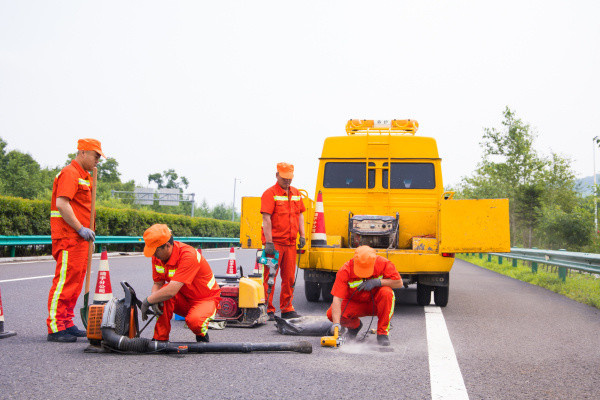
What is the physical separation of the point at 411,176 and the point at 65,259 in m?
6.09

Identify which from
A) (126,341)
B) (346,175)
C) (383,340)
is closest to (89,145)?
(126,341)

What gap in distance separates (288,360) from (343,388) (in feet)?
3.28

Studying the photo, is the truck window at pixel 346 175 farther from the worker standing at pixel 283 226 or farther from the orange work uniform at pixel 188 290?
the orange work uniform at pixel 188 290

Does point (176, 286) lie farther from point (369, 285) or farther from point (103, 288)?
point (369, 285)

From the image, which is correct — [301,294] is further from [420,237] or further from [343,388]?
[343,388]

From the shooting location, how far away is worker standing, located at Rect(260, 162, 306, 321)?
24.2 ft

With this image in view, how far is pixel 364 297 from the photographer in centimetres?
604

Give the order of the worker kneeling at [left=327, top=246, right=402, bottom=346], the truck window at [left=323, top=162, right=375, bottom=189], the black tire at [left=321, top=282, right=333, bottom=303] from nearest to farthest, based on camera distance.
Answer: the worker kneeling at [left=327, top=246, right=402, bottom=346], the black tire at [left=321, top=282, right=333, bottom=303], the truck window at [left=323, top=162, right=375, bottom=189]

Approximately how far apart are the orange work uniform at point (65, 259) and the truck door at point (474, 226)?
4.83 meters

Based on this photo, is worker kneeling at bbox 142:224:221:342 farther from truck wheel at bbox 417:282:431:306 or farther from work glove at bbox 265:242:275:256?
truck wheel at bbox 417:282:431:306

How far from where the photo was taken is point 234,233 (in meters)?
46.0

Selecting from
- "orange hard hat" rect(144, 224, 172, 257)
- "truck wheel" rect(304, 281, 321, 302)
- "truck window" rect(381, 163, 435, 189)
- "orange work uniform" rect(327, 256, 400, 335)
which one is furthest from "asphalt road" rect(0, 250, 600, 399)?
"truck window" rect(381, 163, 435, 189)

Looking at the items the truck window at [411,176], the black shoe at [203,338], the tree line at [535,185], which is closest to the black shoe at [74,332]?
the black shoe at [203,338]

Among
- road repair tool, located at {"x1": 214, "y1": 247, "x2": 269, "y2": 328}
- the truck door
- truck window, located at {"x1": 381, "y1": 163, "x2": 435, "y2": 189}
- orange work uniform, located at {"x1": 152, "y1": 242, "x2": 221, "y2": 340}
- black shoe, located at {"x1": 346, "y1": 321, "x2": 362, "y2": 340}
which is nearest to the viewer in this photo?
orange work uniform, located at {"x1": 152, "y1": 242, "x2": 221, "y2": 340}
